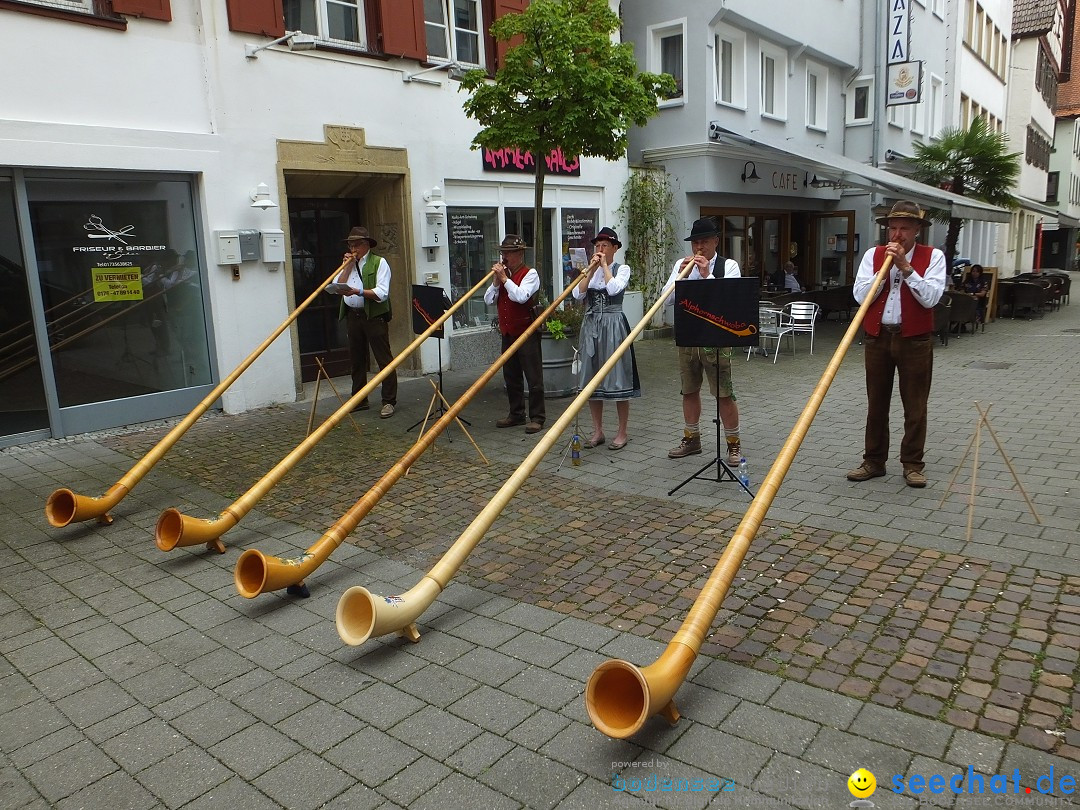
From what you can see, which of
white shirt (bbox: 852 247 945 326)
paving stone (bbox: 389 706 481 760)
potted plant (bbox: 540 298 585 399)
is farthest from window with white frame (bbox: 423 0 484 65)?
paving stone (bbox: 389 706 481 760)

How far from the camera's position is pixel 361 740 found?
10.2 feet

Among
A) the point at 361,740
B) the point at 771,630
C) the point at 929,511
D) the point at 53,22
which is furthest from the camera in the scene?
the point at 53,22

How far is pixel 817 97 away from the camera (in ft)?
62.4

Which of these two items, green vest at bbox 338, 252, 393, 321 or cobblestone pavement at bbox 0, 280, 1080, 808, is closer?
cobblestone pavement at bbox 0, 280, 1080, 808

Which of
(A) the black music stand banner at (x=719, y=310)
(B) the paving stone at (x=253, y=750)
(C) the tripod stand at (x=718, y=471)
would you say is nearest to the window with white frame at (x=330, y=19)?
(A) the black music stand banner at (x=719, y=310)

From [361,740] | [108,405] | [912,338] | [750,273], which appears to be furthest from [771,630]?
[750,273]

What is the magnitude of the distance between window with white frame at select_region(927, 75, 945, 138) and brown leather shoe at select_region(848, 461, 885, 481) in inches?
861

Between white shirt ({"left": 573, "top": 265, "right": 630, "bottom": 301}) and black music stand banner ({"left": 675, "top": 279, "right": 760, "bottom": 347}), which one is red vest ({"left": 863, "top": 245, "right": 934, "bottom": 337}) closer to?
black music stand banner ({"left": 675, "top": 279, "right": 760, "bottom": 347})

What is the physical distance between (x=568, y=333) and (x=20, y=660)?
650cm

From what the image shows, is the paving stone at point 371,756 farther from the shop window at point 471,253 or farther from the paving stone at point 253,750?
the shop window at point 471,253

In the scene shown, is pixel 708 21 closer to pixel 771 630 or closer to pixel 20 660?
pixel 771 630

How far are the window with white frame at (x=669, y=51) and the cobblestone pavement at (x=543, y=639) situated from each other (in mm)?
10301

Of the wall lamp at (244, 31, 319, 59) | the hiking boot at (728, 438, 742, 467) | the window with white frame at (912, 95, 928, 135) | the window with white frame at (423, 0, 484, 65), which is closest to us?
the hiking boot at (728, 438, 742, 467)

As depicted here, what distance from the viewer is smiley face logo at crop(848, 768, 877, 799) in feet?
8.78
